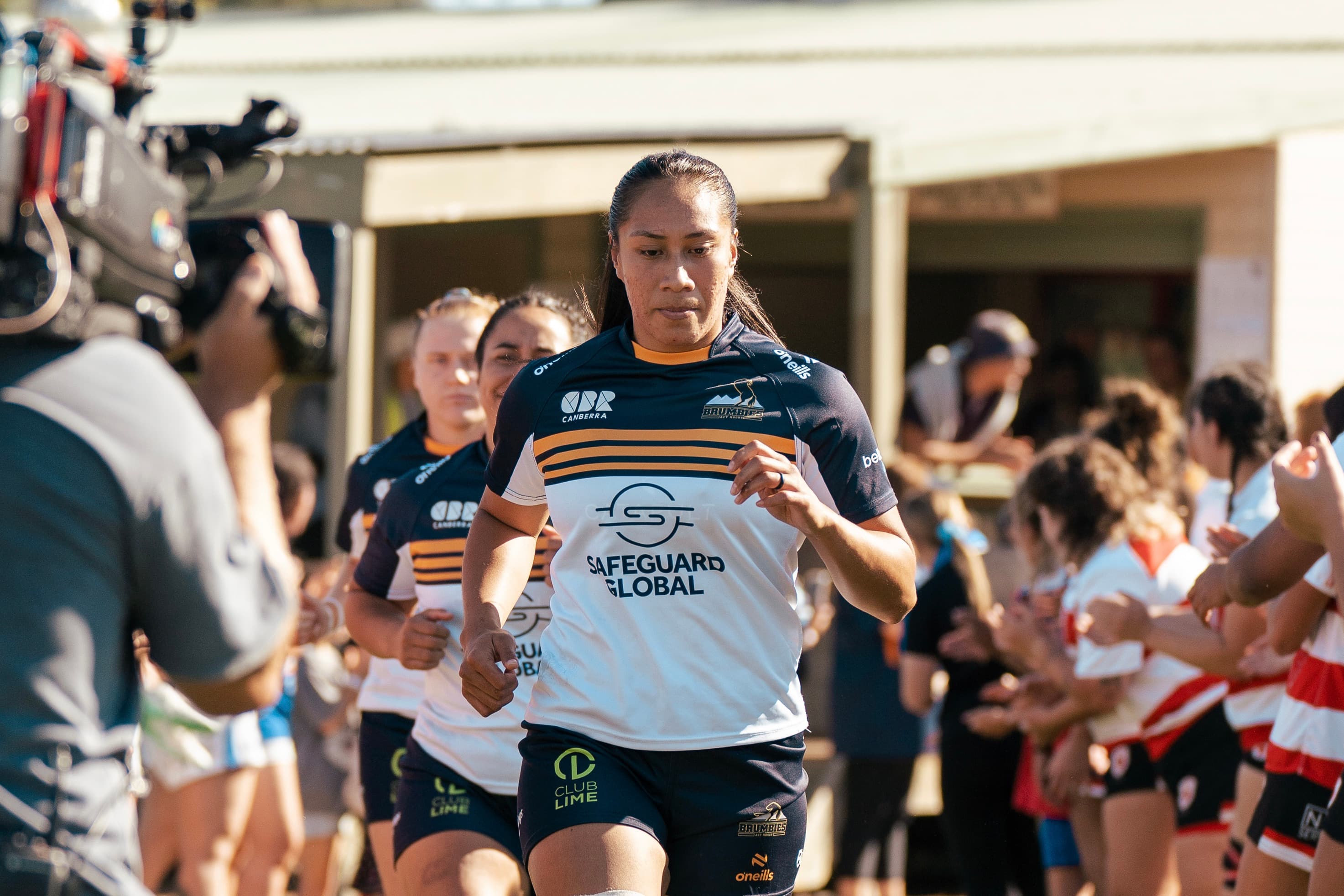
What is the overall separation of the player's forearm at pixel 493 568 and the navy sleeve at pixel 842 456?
28.4 inches

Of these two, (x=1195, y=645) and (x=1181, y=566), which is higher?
(x=1181, y=566)

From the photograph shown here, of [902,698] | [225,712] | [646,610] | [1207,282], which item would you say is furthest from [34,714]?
[1207,282]

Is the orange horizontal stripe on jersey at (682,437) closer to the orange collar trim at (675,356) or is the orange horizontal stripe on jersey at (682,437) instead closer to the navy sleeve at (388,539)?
the orange collar trim at (675,356)

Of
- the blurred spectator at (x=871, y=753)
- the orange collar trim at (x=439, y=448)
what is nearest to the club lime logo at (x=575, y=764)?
the orange collar trim at (x=439, y=448)

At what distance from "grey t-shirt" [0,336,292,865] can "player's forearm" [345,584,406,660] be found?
181 centimetres

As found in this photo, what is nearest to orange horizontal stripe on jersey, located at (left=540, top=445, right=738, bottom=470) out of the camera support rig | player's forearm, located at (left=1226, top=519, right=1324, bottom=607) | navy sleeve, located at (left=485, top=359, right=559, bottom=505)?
navy sleeve, located at (left=485, top=359, right=559, bottom=505)

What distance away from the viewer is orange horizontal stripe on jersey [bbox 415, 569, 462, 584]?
4.20 m

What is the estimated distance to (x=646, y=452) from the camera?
10.6 ft

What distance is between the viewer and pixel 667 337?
130 inches

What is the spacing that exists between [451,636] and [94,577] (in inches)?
74.3

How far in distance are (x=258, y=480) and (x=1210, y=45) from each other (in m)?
9.10

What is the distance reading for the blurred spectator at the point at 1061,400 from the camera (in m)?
9.95

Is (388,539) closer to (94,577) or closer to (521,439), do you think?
(521,439)

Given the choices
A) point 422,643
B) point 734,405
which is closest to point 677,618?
point 734,405
